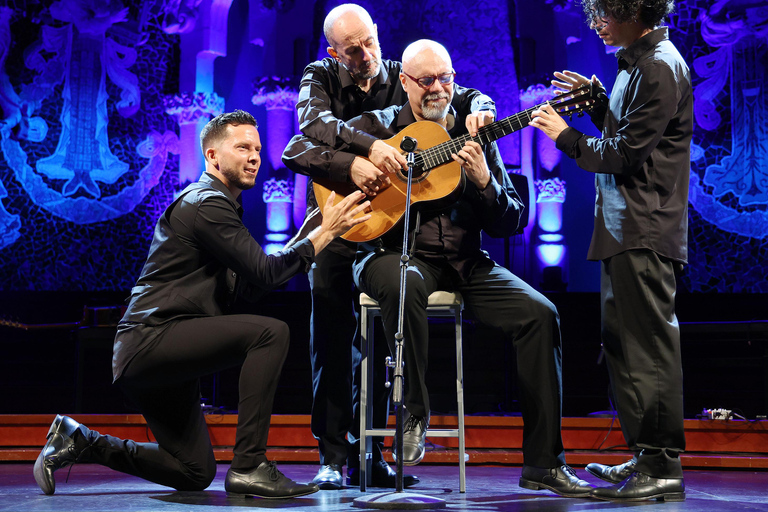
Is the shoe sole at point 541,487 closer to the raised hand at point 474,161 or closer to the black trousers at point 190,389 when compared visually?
the black trousers at point 190,389

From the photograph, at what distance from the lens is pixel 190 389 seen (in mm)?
2756

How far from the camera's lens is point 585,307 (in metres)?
6.35

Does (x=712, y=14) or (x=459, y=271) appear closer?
(x=459, y=271)

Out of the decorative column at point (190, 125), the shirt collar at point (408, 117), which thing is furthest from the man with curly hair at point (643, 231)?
the decorative column at point (190, 125)

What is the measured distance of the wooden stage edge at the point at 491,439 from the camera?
3.87 meters

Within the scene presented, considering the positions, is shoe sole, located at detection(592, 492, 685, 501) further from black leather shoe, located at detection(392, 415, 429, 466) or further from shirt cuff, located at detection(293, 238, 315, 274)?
shirt cuff, located at detection(293, 238, 315, 274)

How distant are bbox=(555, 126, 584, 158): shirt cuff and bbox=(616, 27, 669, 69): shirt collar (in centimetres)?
33

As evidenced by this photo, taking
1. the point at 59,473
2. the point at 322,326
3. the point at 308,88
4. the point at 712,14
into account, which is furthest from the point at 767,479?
the point at 712,14

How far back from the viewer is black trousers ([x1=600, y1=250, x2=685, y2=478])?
2453 mm

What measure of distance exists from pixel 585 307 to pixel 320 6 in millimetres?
4344

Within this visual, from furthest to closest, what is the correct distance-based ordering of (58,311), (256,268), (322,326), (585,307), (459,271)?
1. (58,311)
2. (585,307)
3. (322,326)
4. (459,271)
5. (256,268)

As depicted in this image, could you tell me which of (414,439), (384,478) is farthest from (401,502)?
(384,478)

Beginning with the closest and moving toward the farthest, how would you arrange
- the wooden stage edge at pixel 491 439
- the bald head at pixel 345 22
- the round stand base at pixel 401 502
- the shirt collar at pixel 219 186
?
the round stand base at pixel 401 502, the shirt collar at pixel 219 186, the bald head at pixel 345 22, the wooden stage edge at pixel 491 439

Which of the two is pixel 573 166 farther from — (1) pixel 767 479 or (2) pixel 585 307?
(1) pixel 767 479
